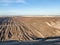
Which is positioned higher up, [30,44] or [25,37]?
[30,44]

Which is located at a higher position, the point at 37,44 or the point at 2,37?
the point at 37,44

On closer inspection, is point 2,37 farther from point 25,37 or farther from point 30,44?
point 30,44

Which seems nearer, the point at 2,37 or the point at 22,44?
the point at 22,44

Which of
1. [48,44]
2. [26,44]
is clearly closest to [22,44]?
[26,44]

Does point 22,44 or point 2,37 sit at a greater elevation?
point 22,44

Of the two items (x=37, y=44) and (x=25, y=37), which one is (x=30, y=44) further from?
(x=25, y=37)

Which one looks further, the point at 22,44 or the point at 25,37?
the point at 25,37

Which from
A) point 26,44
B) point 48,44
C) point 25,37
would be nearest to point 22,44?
point 26,44

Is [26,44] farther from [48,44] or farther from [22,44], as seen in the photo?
[48,44]

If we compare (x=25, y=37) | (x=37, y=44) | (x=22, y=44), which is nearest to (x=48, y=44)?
(x=37, y=44)
